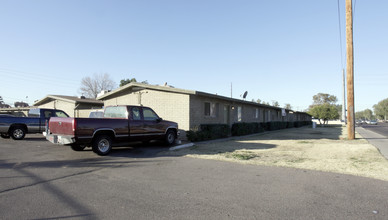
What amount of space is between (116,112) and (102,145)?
5.87ft

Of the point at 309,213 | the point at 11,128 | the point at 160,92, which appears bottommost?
the point at 309,213

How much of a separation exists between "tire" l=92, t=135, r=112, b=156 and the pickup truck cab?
Result: 8106 mm

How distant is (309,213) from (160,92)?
1261 centimetres

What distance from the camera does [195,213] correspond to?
3.71 metres

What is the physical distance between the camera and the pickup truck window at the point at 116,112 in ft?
32.3

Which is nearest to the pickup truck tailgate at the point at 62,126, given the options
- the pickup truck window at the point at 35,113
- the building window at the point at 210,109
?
the pickup truck window at the point at 35,113

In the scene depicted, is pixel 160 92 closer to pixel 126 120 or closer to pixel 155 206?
pixel 126 120

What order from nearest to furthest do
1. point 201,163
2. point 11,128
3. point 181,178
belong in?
point 181,178
point 201,163
point 11,128

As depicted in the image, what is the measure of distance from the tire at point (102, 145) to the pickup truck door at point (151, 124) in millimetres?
1736

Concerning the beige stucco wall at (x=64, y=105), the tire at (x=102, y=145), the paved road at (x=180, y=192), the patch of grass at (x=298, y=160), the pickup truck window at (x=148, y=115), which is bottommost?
the paved road at (x=180, y=192)

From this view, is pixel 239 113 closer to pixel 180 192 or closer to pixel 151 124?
pixel 151 124

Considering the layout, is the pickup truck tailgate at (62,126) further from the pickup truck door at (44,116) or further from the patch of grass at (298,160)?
the patch of grass at (298,160)

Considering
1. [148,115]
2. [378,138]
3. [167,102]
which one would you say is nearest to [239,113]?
[167,102]

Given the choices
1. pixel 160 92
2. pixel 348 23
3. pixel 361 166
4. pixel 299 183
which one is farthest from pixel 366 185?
pixel 348 23
